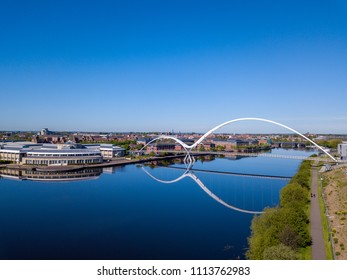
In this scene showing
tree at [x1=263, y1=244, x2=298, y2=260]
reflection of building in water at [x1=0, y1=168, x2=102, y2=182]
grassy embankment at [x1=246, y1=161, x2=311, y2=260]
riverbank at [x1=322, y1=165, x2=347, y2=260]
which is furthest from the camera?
reflection of building in water at [x1=0, y1=168, x2=102, y2=182]

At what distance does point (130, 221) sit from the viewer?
9.22 m

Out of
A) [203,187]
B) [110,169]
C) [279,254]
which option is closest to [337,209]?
[279,254]

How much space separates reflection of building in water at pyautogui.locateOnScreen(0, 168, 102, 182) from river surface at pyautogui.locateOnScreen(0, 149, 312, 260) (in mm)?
1057

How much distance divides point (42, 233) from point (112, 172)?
463 inches

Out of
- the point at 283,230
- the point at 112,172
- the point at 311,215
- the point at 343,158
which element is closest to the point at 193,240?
the point at 283,230

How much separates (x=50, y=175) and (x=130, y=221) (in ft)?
33.6

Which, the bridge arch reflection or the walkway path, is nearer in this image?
the walkway path

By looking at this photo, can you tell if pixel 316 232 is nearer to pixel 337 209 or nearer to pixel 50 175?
pixel 337 209

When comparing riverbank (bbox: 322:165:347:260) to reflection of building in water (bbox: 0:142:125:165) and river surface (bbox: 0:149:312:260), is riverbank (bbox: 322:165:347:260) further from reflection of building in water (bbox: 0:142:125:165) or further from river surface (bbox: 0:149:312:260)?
reflection of building in water (bbox: 0:142:125:165)

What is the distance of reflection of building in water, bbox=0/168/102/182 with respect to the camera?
1708 cm

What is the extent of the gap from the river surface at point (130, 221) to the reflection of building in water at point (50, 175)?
3.47ft

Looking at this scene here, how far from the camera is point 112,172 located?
64.5ft

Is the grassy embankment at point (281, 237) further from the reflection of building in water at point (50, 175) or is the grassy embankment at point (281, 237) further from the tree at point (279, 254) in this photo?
the reflection of building in water at point (50, 175)

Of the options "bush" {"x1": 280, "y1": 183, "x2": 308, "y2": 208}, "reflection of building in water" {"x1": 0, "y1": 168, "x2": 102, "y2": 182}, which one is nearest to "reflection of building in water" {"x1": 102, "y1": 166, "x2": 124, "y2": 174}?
"reflection of building in water" {"x1": 0, "y1": 168, "x2": 102, "y2": 182}
